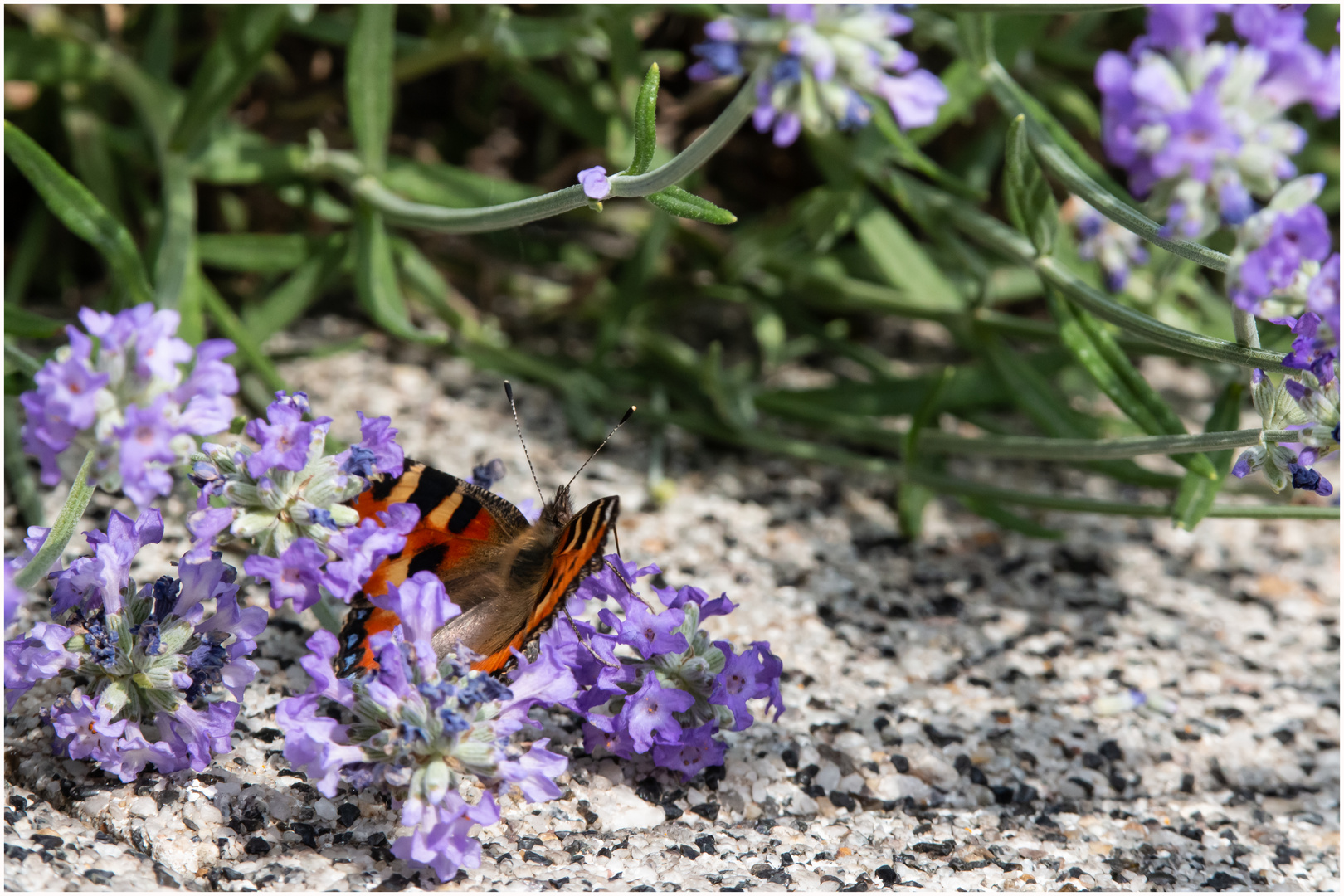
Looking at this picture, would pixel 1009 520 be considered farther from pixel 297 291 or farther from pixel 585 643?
pixel 297 291

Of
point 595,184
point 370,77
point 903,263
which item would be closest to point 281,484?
point 595,184

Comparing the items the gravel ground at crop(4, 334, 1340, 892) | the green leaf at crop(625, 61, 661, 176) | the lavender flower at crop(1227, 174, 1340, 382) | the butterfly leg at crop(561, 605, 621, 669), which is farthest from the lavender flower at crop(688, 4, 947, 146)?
the gravel ground at crop(4, 334, 1340, 892)

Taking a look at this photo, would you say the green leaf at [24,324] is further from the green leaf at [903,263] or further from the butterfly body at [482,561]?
the green leaf at [903,263]

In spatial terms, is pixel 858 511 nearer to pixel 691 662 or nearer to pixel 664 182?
pixel 691 662

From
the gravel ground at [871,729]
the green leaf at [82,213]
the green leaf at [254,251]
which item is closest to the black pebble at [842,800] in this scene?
the gravel ground at [871,729]

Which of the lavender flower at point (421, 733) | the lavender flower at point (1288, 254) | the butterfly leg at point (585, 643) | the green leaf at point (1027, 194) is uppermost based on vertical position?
the green leaf at point (1027, 194)

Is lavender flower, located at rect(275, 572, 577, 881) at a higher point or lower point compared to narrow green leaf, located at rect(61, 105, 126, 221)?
lower

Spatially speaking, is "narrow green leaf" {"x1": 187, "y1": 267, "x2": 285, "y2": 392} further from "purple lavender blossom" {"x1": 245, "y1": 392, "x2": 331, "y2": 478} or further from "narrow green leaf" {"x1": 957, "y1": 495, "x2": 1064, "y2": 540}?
"narrow green leaf" {"x1": 957, "y1": 495, "x2": 1064, "y2": 540}

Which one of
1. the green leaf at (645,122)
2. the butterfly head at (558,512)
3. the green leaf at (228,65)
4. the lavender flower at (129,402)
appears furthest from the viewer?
Result: the green leaf at (228,65)
